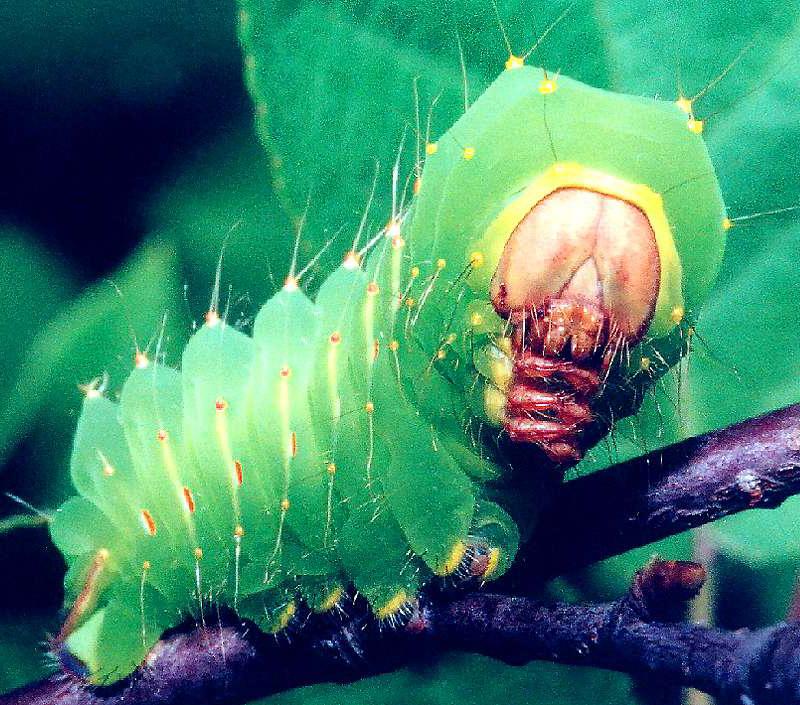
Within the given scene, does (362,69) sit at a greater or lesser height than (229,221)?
greater

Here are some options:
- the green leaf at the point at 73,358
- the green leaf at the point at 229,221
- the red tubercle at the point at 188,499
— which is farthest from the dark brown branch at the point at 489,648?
the green leaf at the point at 229,221

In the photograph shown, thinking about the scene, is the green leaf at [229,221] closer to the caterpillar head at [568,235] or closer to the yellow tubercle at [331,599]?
the yellow tubercle at [331,599]

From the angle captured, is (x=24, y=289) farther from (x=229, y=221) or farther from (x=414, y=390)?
(x=414, y=390)

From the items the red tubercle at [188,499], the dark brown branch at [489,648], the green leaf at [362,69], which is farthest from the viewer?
the green leaf at [362,69]

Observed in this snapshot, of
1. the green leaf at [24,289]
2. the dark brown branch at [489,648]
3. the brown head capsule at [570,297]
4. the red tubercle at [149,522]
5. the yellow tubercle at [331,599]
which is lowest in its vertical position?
the dark brown branch at [489,648]

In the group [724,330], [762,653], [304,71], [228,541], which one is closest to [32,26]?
[304,71]

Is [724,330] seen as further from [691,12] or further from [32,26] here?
[32,26]

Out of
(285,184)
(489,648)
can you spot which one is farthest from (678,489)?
(285,184)
